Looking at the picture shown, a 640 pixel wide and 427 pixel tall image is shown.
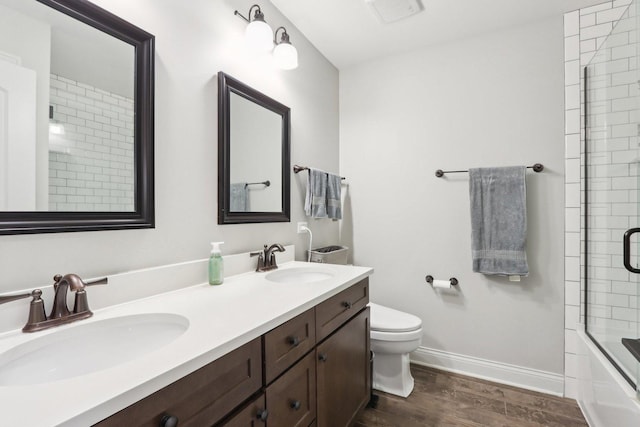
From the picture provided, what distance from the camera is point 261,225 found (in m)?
1.76

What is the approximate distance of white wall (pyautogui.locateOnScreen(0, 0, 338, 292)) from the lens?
0.93 metres

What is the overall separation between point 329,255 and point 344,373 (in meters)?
0.85

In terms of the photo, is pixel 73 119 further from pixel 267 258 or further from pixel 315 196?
pixel 315 196

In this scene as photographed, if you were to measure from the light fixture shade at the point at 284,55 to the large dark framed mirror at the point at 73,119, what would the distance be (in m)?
0.72

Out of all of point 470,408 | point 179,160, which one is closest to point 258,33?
point 179,160

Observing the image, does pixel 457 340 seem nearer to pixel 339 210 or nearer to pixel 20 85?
pixel 339 210

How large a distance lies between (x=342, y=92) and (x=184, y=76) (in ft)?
5.19

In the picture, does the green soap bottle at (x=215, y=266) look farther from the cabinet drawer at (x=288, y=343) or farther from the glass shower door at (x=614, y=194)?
the glass shower door at (x=614, y=194)

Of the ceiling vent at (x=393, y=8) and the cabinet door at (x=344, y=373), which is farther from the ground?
the ceiling vent at (x=393, y=8)

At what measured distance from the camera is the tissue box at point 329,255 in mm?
2101

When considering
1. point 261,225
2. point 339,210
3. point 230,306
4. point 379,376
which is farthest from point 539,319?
point 230,306

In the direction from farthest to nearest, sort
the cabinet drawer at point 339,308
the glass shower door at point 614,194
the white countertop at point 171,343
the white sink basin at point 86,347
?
the glass shower door at point 614,194 < the cabinet drawer at point 339,308 < the white sink basin at point 86,347 < the white countertop at point 171,343

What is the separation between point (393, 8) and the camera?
1854 mm

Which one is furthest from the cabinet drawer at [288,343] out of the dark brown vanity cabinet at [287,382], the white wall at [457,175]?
the white wall at [457,175]
